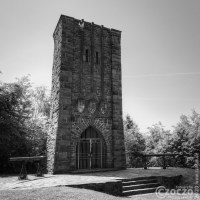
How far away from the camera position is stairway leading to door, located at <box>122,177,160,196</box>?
7.65 m

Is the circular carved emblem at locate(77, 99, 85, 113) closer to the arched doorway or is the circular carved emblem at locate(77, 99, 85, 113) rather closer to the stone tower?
the stone tower

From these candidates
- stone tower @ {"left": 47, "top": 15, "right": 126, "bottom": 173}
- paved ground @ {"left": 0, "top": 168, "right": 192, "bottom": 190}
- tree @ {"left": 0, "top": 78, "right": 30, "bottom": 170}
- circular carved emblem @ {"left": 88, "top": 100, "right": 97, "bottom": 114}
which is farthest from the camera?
tree @ {"left": 0, "top": 78, "right": 30, "bottom": 170}

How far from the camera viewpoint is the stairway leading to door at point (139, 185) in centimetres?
765

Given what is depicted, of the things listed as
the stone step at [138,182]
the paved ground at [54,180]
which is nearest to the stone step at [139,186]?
the stone step at [138,182]

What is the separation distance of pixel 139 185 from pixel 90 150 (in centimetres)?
388

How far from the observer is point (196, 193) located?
7.56 m

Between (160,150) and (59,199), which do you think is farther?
(160,150)

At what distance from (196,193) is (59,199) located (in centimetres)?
513

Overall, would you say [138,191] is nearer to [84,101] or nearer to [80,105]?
[80,105]

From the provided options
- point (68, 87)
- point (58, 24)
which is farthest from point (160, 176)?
→ point (58, 24)

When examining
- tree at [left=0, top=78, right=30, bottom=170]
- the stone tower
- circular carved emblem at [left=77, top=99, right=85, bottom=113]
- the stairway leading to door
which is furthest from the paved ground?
tree at [left=0, top=78, right=30, bottom=170]

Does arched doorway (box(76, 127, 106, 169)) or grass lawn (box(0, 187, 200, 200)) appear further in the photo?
arched doorway (box(76, 127, 106, 169))

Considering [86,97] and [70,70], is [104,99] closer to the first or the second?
[86,97]

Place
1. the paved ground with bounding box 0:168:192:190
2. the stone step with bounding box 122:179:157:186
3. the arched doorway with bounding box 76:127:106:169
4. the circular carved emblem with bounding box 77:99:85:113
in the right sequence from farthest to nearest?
the circular carved emblem with bounding box 77:99:85:113
the arched doorway with bounding box 76:127:106:169
the stone step with bounding box 122:179:157:186
the paved ground with bounding box 0:168:192:190
